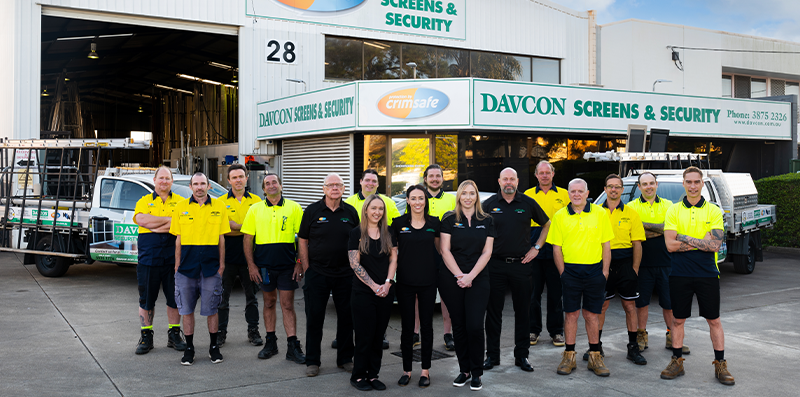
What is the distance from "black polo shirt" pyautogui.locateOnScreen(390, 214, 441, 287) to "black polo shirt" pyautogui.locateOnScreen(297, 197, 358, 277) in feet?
1.93

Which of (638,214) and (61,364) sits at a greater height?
(638,214)

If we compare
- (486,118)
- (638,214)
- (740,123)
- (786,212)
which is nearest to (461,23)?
(486,118)

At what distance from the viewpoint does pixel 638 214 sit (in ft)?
21.4

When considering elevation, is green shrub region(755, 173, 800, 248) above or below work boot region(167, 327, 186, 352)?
above

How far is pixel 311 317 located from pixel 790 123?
2037cm

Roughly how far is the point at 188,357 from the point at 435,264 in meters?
2.60

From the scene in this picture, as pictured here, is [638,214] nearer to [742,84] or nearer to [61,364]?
[61,364]

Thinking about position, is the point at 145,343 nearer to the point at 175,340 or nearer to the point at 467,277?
the point at 175,340

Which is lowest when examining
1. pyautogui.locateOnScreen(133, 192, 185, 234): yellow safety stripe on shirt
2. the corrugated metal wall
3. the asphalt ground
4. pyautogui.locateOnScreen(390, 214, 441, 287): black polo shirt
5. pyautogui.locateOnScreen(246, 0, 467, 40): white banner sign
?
the asphalt ground

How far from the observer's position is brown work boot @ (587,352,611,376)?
19.3 ft

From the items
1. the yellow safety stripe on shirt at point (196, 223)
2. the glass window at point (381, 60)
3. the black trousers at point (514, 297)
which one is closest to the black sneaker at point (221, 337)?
the yellow safety stripe on shirt at point (196, 223)

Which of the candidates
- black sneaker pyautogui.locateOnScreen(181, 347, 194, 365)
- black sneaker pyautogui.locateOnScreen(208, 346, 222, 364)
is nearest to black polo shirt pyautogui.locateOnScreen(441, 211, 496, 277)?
black sneaker pyautogui.locateOnScreen(208, 346, 222, 364)

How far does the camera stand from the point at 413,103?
14328 mm

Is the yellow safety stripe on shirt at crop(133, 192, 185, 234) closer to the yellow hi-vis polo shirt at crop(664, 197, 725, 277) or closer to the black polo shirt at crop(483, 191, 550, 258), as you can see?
the black polo shirt at crop(483, 191, 550, 258)
